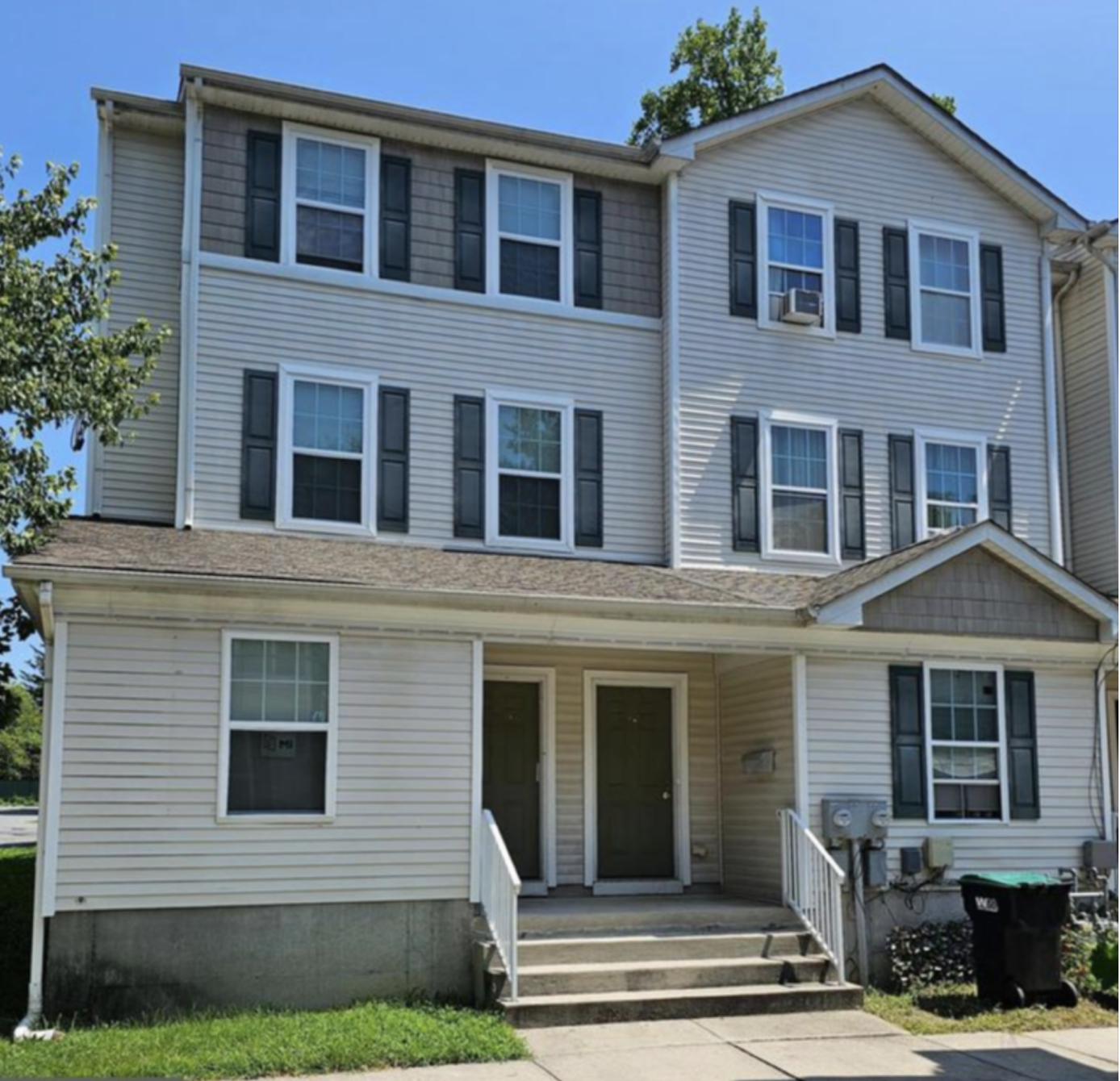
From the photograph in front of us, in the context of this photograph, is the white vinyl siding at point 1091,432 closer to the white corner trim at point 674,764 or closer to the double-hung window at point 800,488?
the double-hung window at point 800,488

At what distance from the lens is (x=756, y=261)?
14945 mm

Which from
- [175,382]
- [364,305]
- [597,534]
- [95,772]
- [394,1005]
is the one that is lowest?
[394,1005]

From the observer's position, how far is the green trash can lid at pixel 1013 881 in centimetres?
1084

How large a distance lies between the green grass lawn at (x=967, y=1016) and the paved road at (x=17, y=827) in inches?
479

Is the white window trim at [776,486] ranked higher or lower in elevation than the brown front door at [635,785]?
higher

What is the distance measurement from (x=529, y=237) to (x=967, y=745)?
6.92m

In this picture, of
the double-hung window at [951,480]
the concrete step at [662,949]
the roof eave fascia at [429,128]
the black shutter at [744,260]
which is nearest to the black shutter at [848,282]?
the black shutter at [744,260]

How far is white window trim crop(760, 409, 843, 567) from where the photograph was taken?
1446 centimetres

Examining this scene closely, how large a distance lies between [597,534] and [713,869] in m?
3.67

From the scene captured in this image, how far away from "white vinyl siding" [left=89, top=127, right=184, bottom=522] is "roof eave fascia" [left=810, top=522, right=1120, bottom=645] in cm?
646

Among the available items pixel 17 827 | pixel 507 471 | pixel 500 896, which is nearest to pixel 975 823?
pixel 500 896

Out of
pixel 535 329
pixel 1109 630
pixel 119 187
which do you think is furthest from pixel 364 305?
pixel 1109 630

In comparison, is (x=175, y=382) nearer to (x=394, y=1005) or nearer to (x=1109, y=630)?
(x=394, y=1005)

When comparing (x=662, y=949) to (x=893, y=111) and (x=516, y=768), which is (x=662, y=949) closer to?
(x=516, y=768)
